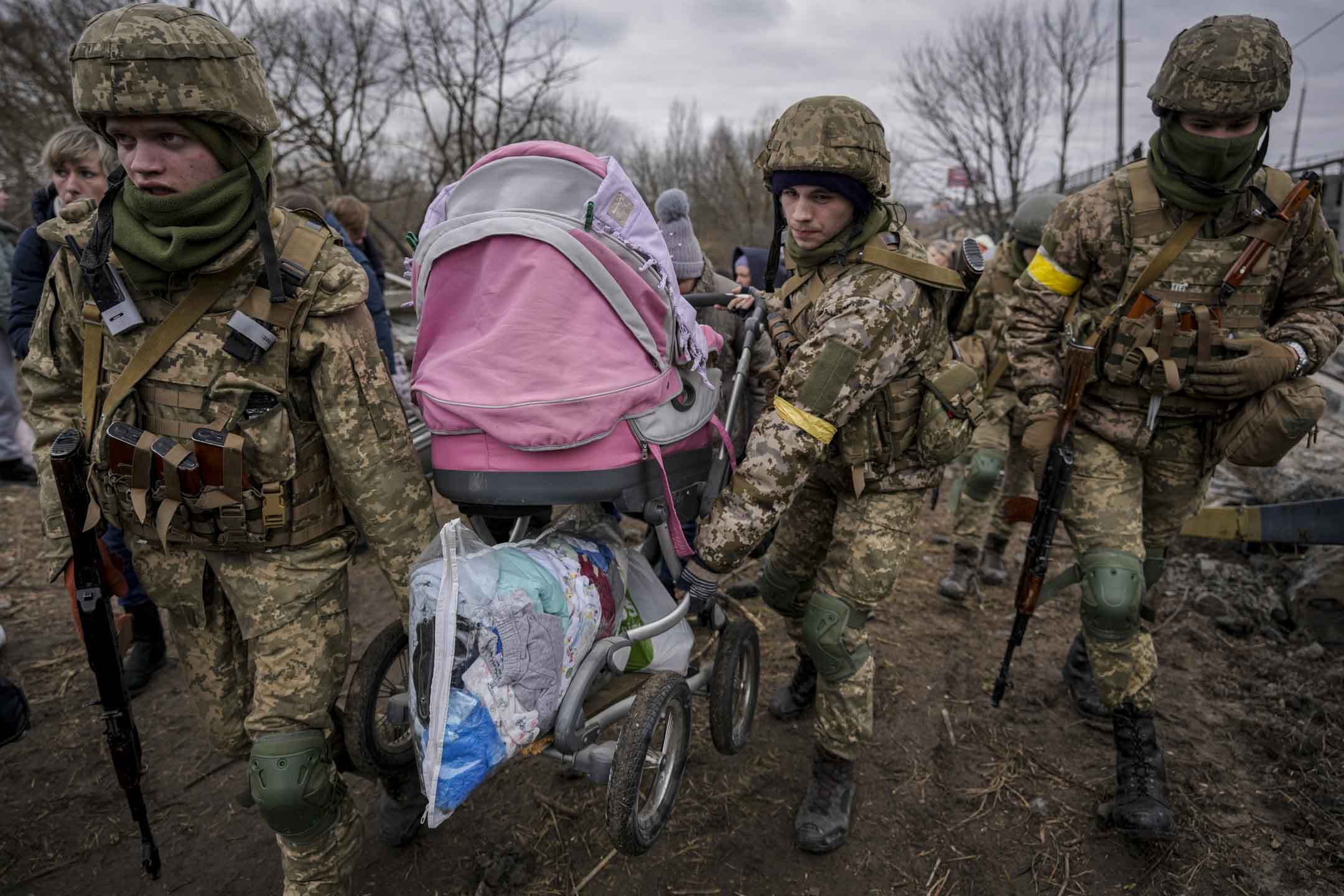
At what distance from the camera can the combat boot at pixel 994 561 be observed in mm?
5004

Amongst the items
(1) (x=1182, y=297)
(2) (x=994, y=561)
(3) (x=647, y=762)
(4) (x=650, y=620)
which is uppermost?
(1) (x=1182, y=297)

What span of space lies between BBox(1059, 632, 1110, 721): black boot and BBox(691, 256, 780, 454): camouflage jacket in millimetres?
1822

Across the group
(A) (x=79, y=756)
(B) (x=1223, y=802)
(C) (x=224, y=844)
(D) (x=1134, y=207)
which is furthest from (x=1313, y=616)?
(A) (x=79, y=756)

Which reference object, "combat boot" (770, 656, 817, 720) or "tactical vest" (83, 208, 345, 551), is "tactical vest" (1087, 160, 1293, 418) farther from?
"tactical vest" (83, 208, 345, 551)

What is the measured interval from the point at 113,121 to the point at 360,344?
0.78 meters

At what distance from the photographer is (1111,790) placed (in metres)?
3.03

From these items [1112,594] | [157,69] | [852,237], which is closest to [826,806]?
[1112,594]

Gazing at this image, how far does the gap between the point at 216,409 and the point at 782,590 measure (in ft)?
7.05

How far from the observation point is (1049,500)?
9.93 feet

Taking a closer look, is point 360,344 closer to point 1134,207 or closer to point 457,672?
point 457,672

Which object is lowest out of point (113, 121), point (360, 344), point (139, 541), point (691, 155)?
point (139, 541)

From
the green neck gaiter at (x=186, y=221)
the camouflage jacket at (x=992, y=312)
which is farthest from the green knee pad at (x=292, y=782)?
the camouflage jacket at (x=992, y=312)

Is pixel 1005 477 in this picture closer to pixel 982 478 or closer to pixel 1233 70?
pixel 982 478

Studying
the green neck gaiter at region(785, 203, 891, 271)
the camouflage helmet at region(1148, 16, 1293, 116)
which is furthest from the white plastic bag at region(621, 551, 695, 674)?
the camouflage helmet at region(1148, 16, 1293, 116)
